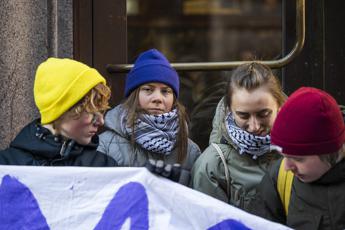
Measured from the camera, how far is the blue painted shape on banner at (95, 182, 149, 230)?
3580mm

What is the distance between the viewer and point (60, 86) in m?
3.89

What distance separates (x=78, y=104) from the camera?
153 inches

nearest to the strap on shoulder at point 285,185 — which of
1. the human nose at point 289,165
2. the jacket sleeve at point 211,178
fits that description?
the human nose at point 289,165

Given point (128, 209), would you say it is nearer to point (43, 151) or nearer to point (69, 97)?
point (43, 151)

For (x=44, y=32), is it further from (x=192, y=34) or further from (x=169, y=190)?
(x=169, y=190)

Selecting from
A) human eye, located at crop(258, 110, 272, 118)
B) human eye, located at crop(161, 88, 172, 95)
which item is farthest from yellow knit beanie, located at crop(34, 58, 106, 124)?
human eye, located at crop(258, 110, 272, 118)

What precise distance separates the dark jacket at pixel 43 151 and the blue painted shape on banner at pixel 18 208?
0.17 meters

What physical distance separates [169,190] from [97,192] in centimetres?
33

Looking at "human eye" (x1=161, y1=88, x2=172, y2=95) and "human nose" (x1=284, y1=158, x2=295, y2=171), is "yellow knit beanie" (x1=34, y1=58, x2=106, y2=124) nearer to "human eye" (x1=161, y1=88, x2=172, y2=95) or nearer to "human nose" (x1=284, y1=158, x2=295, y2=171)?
"human eye" (x1=161, y1=88, x2=172, y2=95)

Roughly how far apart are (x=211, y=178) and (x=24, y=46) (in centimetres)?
165

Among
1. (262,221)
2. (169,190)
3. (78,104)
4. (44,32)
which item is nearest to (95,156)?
(78,104)

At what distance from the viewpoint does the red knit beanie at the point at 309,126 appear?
11.2 feet

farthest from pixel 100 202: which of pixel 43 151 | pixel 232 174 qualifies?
pixel 232 174

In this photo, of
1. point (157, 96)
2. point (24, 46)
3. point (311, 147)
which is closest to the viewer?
point (311, 147)
